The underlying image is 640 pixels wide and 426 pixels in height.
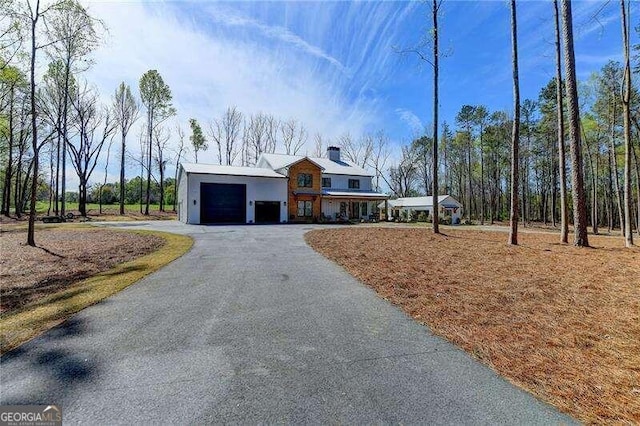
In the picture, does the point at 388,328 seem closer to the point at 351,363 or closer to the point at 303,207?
the point at 351,363

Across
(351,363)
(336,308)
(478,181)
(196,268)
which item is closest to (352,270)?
(336,308)

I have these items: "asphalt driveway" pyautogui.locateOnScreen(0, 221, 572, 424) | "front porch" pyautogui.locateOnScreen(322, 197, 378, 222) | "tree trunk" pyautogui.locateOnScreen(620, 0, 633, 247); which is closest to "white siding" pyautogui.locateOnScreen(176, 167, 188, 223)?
"front porch" pyautogui.locateOnScreen(322, 197, 378, 222)

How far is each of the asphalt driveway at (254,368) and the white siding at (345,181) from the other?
30.1 metres

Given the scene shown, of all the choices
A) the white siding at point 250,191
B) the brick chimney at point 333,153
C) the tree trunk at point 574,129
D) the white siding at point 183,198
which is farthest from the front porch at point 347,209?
the tree trunk at point 574,129

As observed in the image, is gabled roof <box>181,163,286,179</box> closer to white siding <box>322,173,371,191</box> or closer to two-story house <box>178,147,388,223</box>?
two-story house <box>178,147,388,223</box>

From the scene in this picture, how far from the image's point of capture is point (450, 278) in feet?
24.3

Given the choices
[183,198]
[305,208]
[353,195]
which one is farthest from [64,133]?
[353,195]

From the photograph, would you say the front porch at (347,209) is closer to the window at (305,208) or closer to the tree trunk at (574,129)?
the window at (305,208)

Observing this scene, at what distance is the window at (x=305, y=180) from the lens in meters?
31.8

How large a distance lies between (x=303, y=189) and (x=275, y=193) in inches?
129

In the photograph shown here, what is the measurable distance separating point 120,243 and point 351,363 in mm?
13180

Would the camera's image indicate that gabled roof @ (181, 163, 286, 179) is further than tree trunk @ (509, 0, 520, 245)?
Yes

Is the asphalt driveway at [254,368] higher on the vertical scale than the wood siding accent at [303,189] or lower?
lower

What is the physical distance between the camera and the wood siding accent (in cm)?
3108
